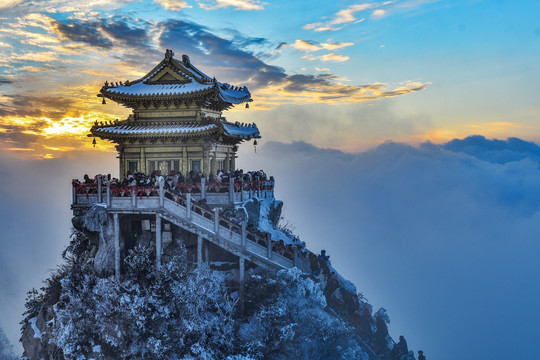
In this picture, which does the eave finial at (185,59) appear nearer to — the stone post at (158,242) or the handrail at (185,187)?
the handrail at (185,187)

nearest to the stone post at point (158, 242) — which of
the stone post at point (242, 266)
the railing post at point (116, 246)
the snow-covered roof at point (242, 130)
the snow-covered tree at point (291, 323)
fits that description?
the railing post at point (116, 246)

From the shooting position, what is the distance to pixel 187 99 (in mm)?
32031

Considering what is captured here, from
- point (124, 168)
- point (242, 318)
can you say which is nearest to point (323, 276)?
point (242, 318)

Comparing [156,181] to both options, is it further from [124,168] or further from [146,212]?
[124,168]

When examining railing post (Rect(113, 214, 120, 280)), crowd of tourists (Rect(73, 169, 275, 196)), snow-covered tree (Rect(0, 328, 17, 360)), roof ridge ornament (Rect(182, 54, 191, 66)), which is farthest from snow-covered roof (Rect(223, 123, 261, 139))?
snow-covered tree (Rect(0, 328, 17, 360))

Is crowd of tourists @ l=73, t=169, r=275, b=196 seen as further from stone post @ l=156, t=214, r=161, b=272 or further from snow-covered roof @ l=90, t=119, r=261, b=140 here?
snow-covered roof @ l=90, t=119, r=261, b=140

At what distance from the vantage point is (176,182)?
2853 centimetres

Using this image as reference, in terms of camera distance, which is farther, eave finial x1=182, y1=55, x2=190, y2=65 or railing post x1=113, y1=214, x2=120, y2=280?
eave finial x1=182, y1=55, x2=190, y2=65

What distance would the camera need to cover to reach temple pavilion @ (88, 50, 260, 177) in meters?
31.3

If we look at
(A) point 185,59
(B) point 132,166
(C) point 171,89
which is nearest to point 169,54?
(A) point 185,59

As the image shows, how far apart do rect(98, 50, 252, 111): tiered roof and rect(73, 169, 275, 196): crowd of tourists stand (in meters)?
4.53

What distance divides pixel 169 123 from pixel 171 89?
216 centimetres

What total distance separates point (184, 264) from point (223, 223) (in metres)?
2.81

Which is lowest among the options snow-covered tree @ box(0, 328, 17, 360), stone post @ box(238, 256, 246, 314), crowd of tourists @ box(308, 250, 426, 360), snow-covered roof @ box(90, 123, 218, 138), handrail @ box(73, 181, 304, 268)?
snow-covered tree @ box(0, 328, 17, 360)
